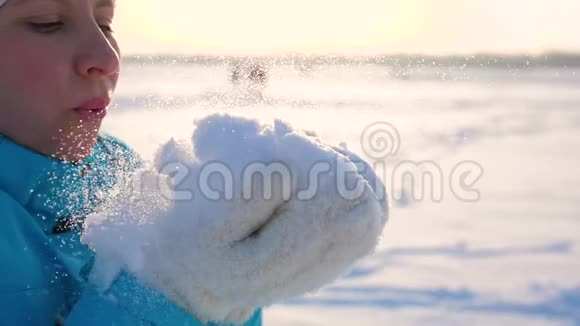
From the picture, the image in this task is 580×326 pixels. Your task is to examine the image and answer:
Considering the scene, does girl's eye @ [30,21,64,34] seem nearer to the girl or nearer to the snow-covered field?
the girl

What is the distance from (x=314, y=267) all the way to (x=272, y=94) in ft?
2.66

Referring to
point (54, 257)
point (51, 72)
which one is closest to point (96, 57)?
Result: point (51, 72)

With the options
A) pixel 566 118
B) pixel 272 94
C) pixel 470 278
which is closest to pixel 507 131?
pixel 566 118

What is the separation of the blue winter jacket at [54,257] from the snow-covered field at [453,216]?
0.16 m

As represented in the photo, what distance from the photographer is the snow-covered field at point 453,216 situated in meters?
3.15

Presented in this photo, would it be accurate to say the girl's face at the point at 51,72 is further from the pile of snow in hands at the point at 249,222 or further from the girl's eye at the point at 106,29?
the pile of snow in hands at the point at 249,222

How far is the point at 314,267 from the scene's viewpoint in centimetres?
111

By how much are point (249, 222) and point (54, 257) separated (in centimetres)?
35

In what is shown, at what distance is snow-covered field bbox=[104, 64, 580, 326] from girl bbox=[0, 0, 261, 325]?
146mm

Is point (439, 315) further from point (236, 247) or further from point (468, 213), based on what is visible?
point (236, 247)

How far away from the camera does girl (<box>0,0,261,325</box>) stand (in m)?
1.16

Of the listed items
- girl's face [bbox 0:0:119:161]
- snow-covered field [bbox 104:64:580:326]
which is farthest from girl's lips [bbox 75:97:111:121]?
snow-covered field [bbox 104:64:580:326]

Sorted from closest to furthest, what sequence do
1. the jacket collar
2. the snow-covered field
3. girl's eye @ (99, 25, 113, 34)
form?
1. the jacket collar
2. girl's eye @ (99, 25, 113, 34)
3. the snow-covered field

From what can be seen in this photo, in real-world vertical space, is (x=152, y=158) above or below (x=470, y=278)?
above
